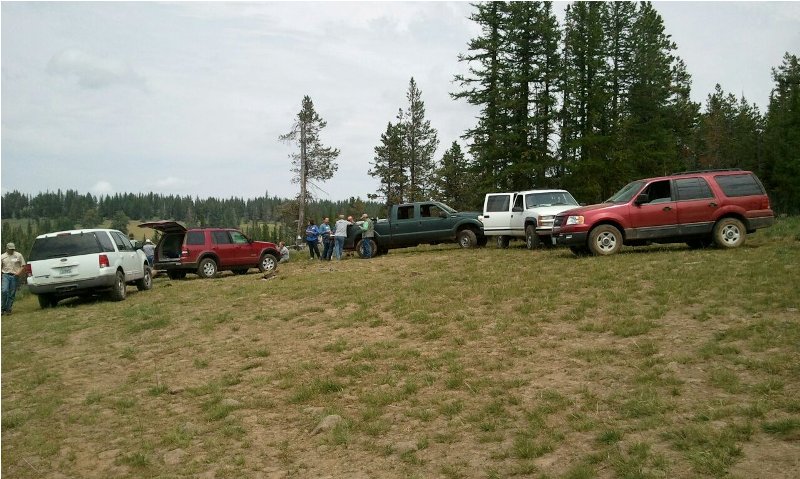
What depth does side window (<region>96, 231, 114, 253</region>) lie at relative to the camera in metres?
16.2

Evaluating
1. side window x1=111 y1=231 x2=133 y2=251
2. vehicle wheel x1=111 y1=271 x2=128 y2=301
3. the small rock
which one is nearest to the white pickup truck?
side window x1=111 y1=231 x2=133 y2=251

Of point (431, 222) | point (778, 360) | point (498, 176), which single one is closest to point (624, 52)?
point (498, 176)

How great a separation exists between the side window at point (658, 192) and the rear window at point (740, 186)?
1243 mm

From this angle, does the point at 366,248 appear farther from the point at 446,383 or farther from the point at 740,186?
the point at 446,383

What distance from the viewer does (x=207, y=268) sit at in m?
22.1

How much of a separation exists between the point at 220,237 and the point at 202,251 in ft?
3.25

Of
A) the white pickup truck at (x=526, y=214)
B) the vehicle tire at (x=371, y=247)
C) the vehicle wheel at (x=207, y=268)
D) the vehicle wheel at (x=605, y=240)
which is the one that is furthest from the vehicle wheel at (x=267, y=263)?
the vehicle wheel at (x=605, y=240)

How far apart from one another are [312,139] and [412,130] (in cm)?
1396

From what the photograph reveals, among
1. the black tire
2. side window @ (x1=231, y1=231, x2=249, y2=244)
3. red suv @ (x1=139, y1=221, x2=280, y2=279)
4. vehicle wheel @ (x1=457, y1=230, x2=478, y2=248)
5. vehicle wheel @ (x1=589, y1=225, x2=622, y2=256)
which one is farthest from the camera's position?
vehicle wheel @ (x1=457, y1=230, x2=478, y2=248)

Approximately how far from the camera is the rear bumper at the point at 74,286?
15650 millimetres

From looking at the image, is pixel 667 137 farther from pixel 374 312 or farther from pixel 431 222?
pixel 374 312

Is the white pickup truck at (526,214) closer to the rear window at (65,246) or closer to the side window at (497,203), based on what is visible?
the side window at (497,203)

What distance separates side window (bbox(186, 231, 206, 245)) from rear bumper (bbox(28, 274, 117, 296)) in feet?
19.3

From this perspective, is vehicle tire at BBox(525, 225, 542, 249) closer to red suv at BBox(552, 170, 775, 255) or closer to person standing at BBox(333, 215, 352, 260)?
red suv at BBox(552, 170, 775, 255)
